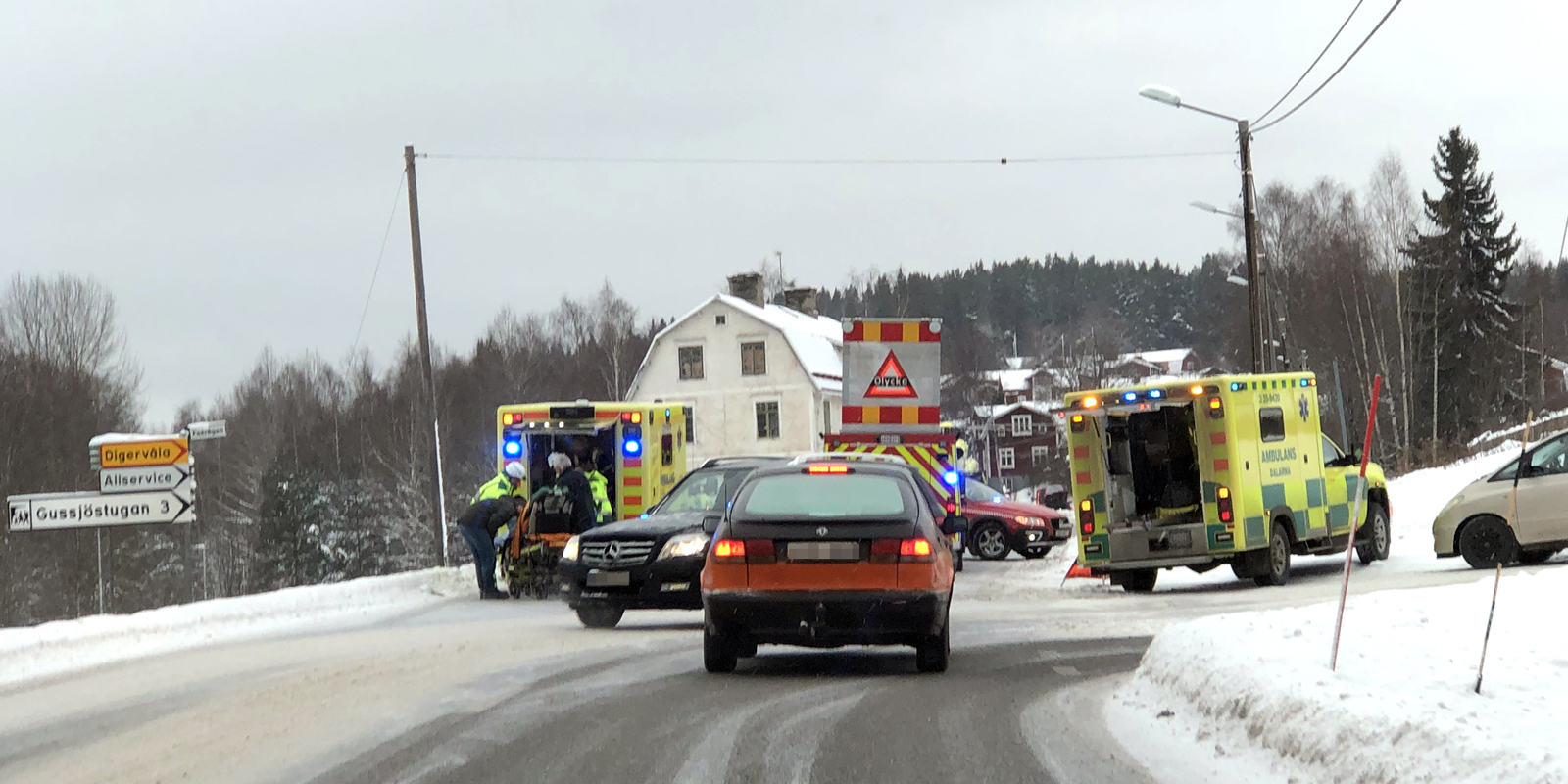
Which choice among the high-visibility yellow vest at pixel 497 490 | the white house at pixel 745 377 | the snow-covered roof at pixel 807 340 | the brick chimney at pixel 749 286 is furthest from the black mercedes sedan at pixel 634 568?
the brick chimney at pixel 749 286

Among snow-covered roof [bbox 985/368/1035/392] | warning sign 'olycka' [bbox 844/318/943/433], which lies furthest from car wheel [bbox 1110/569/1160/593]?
snow-covered roof [bbox 985/368/1035/392]

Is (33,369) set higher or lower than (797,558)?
higher

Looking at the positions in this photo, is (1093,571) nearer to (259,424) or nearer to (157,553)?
(157,553)

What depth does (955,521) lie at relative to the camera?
12211mm

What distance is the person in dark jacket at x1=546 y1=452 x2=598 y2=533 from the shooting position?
19734mm

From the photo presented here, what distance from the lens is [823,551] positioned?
36.0 ft

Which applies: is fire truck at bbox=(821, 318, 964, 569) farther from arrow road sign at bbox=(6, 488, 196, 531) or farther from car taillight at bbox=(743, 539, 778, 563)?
car taillight at bbox=(743, 539, 778, 563)

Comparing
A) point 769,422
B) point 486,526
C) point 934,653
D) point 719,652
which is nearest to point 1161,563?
point 934,653

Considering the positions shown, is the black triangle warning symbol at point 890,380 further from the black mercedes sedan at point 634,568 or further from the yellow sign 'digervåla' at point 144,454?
the yellow sign 'digervåla' at point 144,454

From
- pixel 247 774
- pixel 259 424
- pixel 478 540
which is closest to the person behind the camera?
pixel 247 774

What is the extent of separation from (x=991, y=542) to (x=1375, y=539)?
32.4ft

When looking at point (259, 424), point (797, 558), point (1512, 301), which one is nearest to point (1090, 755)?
point (797, 558)

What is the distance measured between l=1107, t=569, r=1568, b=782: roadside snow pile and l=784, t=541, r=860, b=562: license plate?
82.7 inches

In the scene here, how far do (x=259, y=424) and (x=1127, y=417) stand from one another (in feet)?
251
